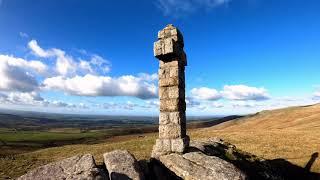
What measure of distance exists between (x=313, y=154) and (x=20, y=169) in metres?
26.6

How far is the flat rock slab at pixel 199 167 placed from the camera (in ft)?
47.7

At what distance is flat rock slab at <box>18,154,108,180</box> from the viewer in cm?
1262

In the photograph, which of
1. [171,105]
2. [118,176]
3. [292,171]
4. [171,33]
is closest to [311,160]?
[292,171]

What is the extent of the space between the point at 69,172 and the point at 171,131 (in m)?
6.52

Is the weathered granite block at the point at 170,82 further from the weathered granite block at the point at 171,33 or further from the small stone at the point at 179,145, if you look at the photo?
the small stone at the point at 179,145

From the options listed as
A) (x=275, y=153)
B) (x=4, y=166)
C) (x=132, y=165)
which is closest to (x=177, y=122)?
(x=132, y=165)

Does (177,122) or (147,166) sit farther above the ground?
(177,122)

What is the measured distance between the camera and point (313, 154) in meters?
28.7

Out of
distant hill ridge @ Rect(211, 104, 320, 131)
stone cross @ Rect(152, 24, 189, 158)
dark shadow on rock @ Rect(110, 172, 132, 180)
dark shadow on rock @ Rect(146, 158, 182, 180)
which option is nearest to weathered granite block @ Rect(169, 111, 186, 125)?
stone cross @ Rect(152, 24, 189, 158)

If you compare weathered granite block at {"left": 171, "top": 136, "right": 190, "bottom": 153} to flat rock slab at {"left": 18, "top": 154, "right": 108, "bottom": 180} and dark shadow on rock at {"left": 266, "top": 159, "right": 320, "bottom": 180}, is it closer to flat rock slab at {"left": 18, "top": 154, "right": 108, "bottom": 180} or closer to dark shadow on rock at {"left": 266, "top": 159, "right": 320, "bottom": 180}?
flat rock slab at {"left": 18, "top": 154, "right": 108, "bottom": 180}

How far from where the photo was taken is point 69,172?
13.0 metres

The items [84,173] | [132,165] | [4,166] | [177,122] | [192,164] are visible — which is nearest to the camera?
[84,173]

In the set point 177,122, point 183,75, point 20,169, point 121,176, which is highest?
point 183,75

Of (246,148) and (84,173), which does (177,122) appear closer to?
(84,173)
